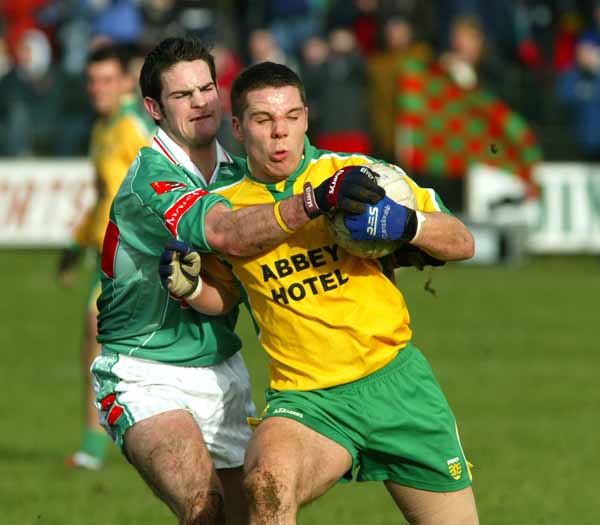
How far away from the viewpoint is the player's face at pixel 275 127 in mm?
5738

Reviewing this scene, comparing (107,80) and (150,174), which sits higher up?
(150,174)

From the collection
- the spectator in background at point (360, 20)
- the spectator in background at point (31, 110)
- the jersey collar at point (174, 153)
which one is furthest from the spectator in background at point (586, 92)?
the jersey collar at point (174, 153)

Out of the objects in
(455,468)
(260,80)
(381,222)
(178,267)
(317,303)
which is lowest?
(455,468)

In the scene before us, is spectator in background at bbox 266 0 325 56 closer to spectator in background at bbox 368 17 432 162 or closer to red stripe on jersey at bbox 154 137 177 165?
spectator in background at bbox 368 17 432 162

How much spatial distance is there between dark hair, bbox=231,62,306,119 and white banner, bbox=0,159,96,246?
14.6 metres

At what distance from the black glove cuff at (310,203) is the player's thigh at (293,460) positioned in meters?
0.77

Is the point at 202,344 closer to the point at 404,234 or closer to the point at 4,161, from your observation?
the point at 404,234

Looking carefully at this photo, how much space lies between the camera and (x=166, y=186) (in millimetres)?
5969

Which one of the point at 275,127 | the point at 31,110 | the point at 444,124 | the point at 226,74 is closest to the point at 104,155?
the point at 275,127

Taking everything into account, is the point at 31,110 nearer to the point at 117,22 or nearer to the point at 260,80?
the point at 117,22

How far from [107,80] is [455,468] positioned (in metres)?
4.68

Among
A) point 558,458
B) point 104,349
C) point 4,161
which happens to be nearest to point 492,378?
point 558,458

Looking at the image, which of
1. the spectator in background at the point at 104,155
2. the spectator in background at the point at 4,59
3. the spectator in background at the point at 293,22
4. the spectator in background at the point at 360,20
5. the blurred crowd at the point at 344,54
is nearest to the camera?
the spectator in background at the point at 104,155

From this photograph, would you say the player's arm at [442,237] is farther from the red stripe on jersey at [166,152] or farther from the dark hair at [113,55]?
the dark hair at [113,55]
